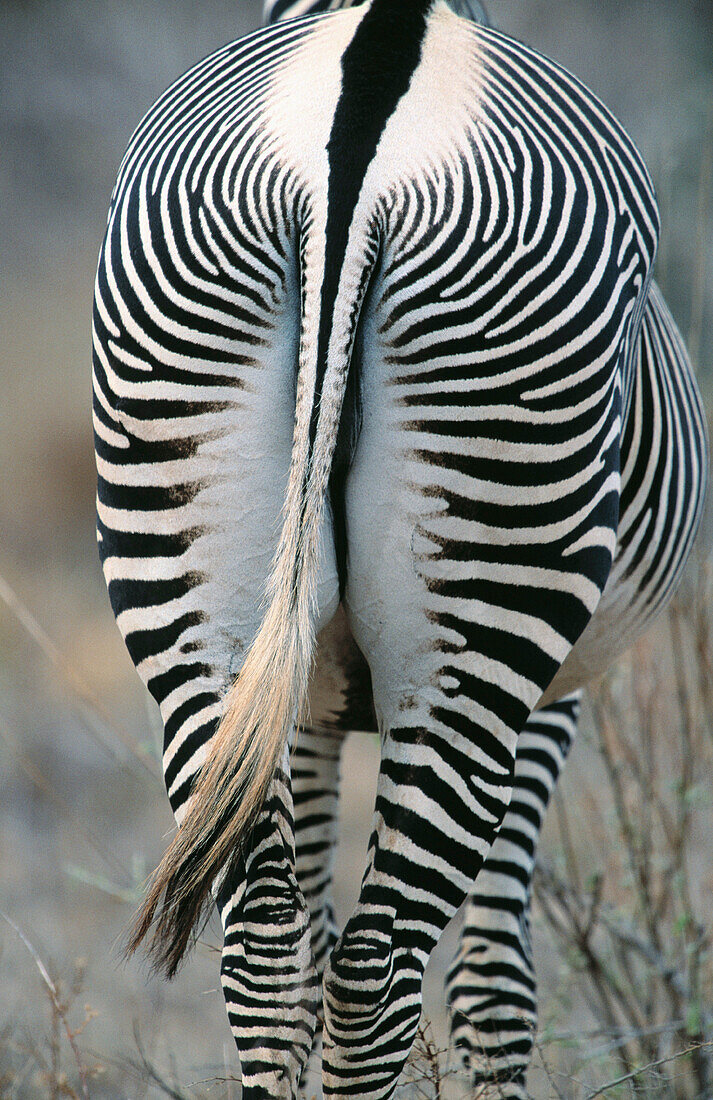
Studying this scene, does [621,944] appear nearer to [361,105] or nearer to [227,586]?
[227,586]

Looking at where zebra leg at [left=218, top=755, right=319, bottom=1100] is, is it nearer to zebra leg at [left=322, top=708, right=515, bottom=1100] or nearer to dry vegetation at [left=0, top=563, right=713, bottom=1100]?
zebra leg at [left=322, top=708, right=515, bottom=1100]

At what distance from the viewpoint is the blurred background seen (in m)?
3.75

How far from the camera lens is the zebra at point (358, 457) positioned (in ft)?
4.10

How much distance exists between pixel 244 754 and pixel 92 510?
212 inches

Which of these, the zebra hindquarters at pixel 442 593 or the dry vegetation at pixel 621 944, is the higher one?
the zebra hindquarters at pixel 442 593

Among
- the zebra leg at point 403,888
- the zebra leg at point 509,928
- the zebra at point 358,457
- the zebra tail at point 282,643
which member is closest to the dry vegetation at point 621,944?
the zebra leg at point 509,928

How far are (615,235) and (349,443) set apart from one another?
51 centimetres

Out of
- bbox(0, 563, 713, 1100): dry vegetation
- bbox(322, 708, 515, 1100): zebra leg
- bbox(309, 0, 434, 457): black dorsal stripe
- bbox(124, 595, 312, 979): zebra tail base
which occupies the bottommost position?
bbox(0, 563, 713, 1100): dry vegetation

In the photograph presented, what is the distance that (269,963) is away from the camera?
4.25 ft

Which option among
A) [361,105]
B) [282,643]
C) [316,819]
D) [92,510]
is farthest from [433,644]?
[92,510]

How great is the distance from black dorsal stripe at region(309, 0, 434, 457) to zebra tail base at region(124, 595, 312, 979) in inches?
10.5

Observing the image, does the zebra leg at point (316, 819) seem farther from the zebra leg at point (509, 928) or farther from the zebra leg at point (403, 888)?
the zebra leg at point (403, 888)

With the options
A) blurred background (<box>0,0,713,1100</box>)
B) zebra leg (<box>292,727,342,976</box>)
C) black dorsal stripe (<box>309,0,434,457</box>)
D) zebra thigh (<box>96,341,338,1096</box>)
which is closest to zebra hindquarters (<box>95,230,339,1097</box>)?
zebra thigh (<box>96,341,338,1096</box>)

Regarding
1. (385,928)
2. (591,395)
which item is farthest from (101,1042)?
(591,395)
